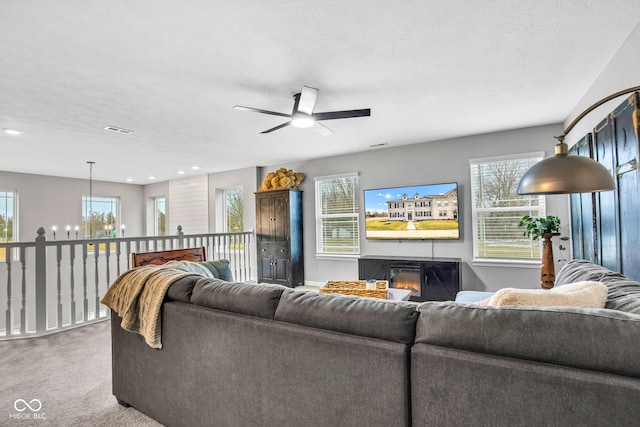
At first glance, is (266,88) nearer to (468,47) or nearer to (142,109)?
(142,109)

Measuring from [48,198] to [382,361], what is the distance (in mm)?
8611

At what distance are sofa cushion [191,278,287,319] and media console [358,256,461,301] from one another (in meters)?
3.50

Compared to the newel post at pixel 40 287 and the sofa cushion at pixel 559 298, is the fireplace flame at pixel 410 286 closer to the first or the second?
the sofa cushion at pixel 559 298

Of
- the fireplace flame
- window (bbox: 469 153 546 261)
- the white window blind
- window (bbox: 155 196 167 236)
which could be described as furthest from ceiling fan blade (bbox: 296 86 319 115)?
window (bbox: 155 196 167 236)

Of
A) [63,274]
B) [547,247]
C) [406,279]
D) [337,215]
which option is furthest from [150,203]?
[547,247]

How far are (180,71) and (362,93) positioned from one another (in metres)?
1.62

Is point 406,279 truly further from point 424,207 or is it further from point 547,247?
point 547,247

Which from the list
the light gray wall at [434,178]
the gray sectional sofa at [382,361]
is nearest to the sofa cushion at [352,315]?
the gray sectional sofa at [382,361]

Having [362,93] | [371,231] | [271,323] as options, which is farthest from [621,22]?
[371,231]

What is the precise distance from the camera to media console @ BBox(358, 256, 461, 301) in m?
4.50

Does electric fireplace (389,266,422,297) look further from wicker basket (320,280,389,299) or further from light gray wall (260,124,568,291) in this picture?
wicker basket (320,280,389,299)

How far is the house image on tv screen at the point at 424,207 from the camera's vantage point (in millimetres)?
4805

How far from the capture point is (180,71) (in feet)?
8.61

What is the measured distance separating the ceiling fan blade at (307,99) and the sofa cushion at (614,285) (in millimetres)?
2424
